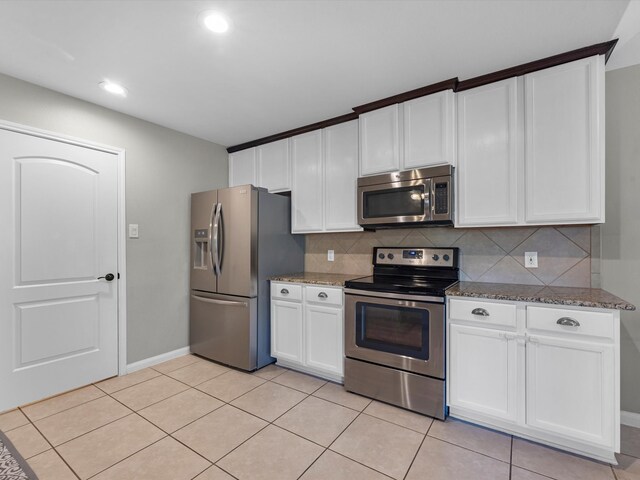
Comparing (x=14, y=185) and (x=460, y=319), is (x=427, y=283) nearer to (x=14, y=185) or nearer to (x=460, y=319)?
(x=460, y=319)

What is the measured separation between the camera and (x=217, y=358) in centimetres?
305

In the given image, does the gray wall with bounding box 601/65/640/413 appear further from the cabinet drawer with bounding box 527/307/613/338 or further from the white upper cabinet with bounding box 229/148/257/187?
the white upper cabinet with bounding box 229/148/257/187

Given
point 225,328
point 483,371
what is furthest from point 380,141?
point 225,328

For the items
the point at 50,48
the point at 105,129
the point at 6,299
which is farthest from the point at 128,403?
the point at 50,48

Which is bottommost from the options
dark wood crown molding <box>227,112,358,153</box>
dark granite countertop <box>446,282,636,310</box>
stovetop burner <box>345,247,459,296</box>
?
dark granite countertop <box>446,282,636,310</box>

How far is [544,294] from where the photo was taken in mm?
1884

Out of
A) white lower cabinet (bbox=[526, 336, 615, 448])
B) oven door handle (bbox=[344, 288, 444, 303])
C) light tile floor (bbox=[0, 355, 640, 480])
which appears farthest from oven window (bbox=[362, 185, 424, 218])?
light tile floor (bbox=[0, 355, 640, 480])

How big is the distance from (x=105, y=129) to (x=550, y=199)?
3.49m

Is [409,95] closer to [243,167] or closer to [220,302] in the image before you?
[243,167]

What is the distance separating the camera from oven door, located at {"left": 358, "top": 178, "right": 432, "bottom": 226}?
7.70ft

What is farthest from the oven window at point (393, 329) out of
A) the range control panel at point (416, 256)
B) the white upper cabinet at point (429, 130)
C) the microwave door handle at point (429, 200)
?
the white upper cabinet at point (429, 130)

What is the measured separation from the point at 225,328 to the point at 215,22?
2.43m

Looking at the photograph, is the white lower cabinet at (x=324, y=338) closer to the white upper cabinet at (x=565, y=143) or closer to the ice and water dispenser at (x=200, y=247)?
the ice and water dispenser at (x=200, y=247)

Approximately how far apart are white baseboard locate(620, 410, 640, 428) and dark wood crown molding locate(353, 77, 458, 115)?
249 centimetres
